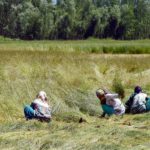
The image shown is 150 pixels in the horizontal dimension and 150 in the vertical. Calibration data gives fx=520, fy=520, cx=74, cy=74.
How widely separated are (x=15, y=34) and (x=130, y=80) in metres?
73.8

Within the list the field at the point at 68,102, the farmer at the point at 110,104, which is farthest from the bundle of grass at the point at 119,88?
the farmer at the point at 110,104

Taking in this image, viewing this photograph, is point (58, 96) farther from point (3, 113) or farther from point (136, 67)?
point (136, 67)

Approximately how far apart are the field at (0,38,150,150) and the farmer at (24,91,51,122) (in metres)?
0.30

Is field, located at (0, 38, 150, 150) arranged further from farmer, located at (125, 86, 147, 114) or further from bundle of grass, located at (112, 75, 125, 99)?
farmer, located at (125, 86, 147, 114)

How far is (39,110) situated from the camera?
13.9 m

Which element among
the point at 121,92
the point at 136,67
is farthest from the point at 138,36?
the point at 121,92

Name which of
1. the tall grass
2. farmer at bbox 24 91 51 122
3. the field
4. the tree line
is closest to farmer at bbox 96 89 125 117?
the field

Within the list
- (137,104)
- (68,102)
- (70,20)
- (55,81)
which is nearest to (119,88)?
(55,81)

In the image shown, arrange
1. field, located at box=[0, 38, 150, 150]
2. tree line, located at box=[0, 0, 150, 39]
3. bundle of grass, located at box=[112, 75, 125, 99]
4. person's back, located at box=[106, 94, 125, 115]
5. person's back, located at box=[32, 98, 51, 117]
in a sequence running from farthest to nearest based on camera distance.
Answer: tree line, located at box=[0, 0, 150, 39], bundle of grass, located at box=[112, 75, 125, 99], person's back, located at box=[106, 94, 125, 115], person's back, located at box=[32, 98, 51, 117], field, located at box=[0, 38, 150, 150]

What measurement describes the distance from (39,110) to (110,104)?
7.76ft

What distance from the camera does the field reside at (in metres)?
9.07

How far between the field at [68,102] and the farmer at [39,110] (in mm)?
298

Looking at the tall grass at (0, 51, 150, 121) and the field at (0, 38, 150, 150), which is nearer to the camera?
the field at (0, 38, 150, 150)

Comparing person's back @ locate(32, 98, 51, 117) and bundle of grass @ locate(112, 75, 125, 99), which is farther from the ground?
person's back @ locate(32, 98, 51, 117)
